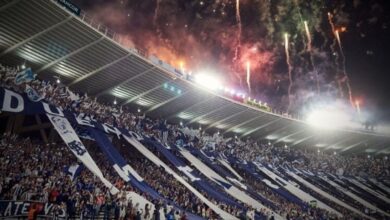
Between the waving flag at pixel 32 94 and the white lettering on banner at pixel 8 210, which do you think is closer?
the white lettering on banner at pixel 8 210

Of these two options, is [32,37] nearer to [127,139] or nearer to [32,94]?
[32,94]

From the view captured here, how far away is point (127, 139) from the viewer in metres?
27.8

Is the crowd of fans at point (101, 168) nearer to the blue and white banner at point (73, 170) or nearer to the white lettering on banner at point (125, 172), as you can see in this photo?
the blue and white banner at point (73, 170)

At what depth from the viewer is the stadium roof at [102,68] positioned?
74.7 ft

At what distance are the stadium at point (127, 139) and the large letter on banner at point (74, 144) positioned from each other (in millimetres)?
83

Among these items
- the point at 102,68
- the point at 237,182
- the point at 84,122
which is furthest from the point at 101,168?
the point at 237,182

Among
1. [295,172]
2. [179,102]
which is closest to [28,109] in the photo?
[179,102]

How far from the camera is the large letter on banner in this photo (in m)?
19.7

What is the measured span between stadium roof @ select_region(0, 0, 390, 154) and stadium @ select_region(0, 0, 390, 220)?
4.0 inches


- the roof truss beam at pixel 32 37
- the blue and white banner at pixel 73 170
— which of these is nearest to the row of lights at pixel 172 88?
the roof truss beam at pixel 32 37

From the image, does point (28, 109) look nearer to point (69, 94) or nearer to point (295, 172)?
point (69, 94)

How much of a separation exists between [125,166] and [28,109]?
7546 mm

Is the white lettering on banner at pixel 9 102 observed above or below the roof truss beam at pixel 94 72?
below

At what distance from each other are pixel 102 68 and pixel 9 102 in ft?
34.9
